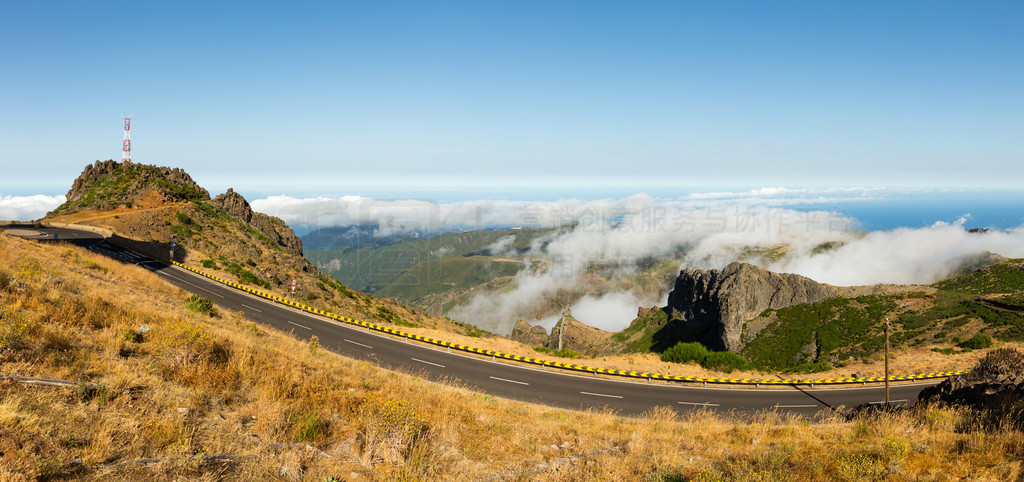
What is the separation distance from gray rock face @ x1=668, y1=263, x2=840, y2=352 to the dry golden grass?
8386 centimetres

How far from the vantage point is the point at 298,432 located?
8180 mm

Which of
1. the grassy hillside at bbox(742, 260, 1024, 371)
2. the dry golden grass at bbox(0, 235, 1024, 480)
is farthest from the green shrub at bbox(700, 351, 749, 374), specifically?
the dry golden grass at bbox(0, 235, 1024, 480)

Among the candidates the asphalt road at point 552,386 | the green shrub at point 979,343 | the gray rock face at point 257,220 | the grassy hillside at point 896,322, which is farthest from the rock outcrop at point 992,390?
the gray rock face at point 257,220

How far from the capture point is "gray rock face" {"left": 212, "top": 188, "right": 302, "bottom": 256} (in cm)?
7669

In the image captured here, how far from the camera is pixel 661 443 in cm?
1134

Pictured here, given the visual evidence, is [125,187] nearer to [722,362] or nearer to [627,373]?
[627,373]

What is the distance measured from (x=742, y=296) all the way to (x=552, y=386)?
8195 centimetres

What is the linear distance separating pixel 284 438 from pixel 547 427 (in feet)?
24.3

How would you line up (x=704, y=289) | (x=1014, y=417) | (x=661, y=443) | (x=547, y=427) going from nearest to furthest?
(x=1014, y=417) → (x=661, y=443) → (x=547, y=427) → (x=704, y=289)

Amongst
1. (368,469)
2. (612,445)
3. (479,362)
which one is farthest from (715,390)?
(368,469)

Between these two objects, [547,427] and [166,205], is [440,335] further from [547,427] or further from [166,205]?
[166,205]

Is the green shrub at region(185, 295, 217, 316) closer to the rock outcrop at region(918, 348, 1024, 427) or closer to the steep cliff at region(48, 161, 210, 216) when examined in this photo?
the rock outcrop at region(918, 348, 1024, 427)

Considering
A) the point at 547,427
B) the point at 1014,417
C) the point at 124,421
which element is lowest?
the point at 547,427

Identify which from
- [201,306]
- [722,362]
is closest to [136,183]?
[201,306]
